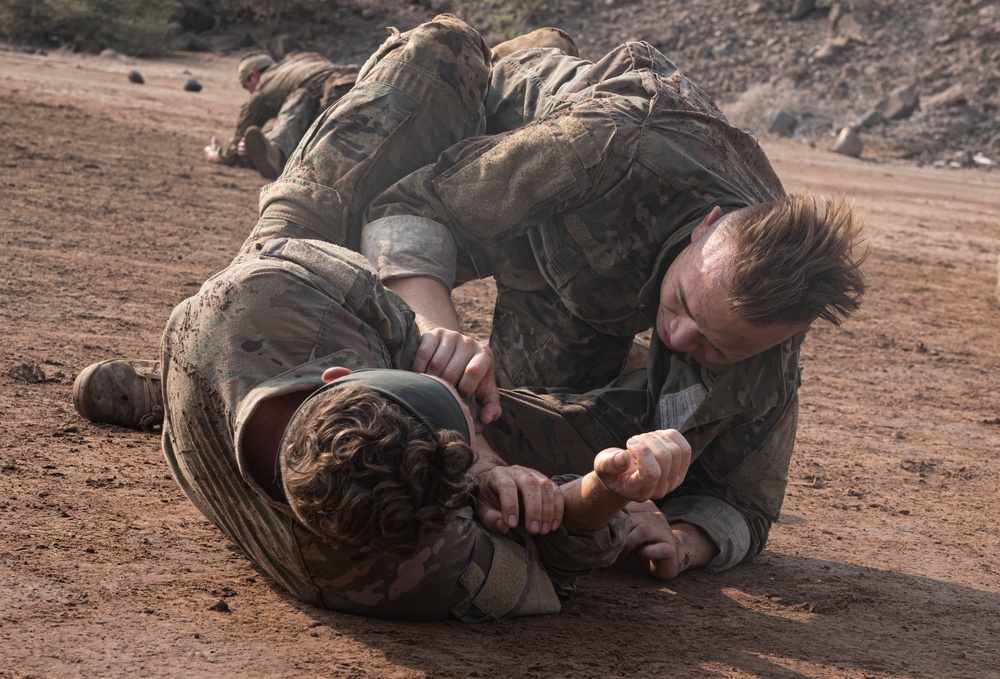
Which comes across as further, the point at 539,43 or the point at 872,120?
the point at 872,120

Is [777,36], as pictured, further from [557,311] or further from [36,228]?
[557,311]

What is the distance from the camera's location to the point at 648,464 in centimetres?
233

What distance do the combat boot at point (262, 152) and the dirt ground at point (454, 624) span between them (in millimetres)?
1265

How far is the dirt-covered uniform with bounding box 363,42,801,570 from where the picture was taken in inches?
Result: 131

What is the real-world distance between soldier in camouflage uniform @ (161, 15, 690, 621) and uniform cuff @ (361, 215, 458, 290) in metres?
0.38

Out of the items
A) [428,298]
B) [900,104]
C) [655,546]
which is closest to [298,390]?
[428,298]

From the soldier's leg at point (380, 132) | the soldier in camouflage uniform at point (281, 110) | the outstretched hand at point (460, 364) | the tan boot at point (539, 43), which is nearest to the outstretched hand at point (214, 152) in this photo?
the soldier in camouflage uniform at point (281, 110)

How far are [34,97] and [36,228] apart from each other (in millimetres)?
5655

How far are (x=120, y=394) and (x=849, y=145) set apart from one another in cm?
1191

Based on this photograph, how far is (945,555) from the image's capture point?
3.68 metres

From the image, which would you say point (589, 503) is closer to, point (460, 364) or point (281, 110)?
point (460, 364)

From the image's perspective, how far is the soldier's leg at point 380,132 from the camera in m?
3.55

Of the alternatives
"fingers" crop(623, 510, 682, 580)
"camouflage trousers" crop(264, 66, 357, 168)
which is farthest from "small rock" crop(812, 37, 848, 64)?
"fingers" crop(623, 510, 682, 580)

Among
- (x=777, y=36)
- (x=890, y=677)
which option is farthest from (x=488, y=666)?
(x=777, y=36)
